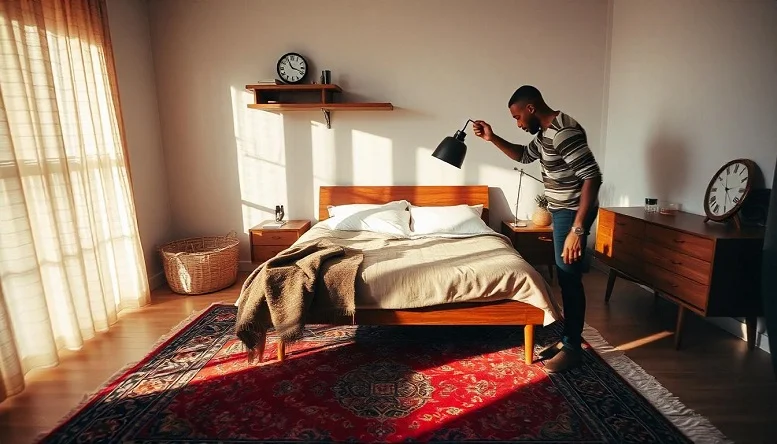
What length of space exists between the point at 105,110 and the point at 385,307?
238cm

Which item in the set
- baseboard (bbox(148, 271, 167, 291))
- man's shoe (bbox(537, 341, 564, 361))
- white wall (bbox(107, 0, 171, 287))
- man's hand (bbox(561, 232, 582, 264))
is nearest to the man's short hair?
man's hand (bbox(561, 232, 582, 264))

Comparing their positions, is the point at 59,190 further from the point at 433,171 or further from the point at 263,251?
the point at 433,171

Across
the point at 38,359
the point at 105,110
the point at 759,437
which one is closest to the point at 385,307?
the point at 759,437

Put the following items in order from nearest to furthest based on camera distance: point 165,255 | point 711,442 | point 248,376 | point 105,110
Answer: point 711,442 < point 248,376 < point 105,110 < point 165,255

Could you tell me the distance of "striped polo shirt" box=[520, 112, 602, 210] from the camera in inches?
82.9

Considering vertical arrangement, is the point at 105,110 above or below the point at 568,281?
above

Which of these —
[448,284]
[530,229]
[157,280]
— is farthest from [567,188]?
[157,280]

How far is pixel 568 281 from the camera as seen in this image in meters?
2.28

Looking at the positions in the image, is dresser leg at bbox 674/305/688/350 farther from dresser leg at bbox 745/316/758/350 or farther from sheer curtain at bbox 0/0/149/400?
sheer curtain at bbox 0/0/149/400

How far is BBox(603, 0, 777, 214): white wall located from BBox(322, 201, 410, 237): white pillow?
6.21 ft

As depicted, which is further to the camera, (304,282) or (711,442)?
(304,282)

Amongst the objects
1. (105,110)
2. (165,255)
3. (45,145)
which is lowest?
(165,255)

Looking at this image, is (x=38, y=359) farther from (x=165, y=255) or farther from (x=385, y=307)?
(x=385, y=307)

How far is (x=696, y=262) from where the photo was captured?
91.0 inches
